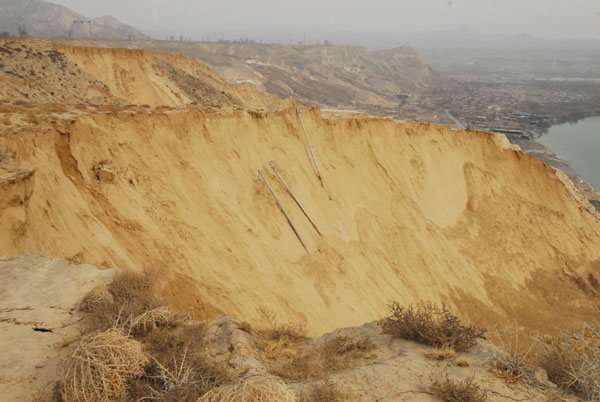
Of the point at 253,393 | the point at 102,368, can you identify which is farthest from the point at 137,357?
the point at 253,393

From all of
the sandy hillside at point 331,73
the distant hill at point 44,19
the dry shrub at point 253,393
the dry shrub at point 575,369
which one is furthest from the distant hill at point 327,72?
the distant hill at point 44,19

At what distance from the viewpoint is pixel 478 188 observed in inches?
864

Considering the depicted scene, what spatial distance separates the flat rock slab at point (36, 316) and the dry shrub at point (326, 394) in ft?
11.8

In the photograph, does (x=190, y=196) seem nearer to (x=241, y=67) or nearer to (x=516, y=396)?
(x=516, y=396)

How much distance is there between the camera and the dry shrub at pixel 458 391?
4.95 m

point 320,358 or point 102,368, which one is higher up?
point 102,368

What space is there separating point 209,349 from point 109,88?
2665 cm

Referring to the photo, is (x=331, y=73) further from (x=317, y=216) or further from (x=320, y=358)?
(x=320, y=358)

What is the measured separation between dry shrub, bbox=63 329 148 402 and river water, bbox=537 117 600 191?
2182 inches

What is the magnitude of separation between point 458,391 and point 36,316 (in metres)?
7.02

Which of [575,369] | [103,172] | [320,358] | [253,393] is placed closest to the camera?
[253,393]

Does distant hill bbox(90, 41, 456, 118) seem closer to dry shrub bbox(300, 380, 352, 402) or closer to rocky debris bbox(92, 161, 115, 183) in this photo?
rocky debris bbox(92, 161, 115, 183)

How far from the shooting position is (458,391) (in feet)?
16.6

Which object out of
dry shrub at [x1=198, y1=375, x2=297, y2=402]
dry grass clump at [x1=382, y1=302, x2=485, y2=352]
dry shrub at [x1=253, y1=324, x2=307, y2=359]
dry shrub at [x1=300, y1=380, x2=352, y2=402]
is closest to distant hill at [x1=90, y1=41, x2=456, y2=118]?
dry shrub at [x1=253, y1=324, x2=307, y2=359]
